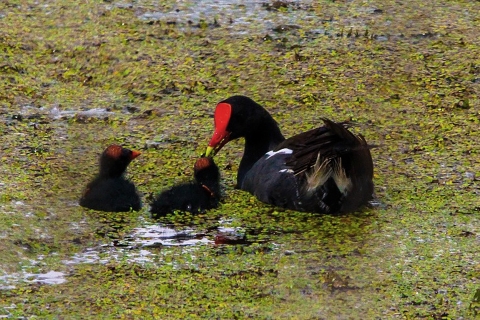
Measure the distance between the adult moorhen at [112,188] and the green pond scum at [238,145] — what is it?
87 mm

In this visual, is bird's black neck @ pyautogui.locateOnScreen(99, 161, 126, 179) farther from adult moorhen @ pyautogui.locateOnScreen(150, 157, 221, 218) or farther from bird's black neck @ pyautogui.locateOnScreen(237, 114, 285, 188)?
bird's black neck @ pyautogui.locateOnScreen(237, 114, 285, 188)

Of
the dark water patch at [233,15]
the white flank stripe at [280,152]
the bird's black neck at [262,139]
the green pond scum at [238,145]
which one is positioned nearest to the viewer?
the green pond scum at [238,145]

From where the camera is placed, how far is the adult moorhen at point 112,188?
5.15m

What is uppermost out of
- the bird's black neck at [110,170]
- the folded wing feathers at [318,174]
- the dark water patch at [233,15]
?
the dark water patch at [233,15]

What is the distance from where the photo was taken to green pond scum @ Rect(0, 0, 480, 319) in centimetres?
413

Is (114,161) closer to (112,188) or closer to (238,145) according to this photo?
(112,188)

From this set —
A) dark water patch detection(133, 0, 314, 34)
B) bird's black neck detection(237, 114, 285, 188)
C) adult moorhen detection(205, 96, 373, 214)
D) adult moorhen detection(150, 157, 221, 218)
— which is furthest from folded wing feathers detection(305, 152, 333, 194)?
dark water patch detection(133, 0, 314, 34)

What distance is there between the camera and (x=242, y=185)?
220 inches

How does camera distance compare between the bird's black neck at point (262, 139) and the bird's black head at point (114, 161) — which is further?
the bird's black neck at point (262, 139)

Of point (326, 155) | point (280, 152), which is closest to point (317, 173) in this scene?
point (326, 155)

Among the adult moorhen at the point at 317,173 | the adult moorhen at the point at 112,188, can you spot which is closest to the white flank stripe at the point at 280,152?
the adult moorhen at the point at 317,173

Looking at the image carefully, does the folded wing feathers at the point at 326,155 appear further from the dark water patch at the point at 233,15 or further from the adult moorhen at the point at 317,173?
the dark water patch at the point at 233,15

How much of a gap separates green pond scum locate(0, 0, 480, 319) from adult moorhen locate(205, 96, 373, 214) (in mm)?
94

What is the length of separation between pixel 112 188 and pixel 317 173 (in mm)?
1069
